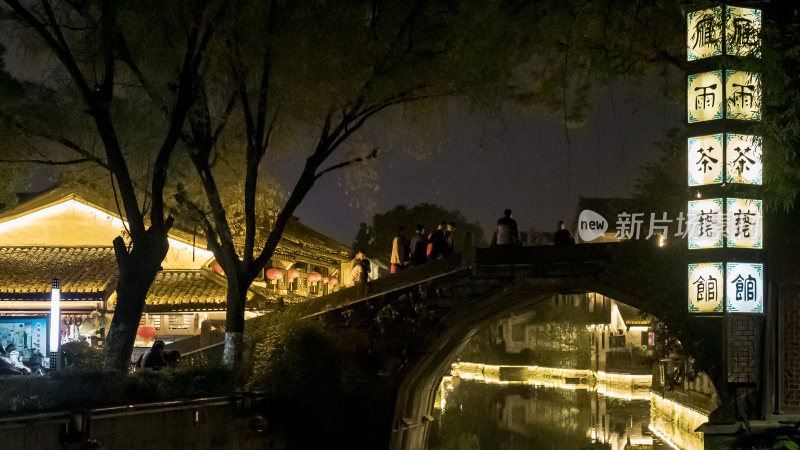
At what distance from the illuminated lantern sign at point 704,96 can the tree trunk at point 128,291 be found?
25.5ft

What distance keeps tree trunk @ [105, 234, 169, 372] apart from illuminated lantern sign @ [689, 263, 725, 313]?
7.64 m

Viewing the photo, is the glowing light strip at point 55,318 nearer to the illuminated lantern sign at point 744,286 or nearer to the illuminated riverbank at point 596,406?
the illuminated lantern sign at point 744,286

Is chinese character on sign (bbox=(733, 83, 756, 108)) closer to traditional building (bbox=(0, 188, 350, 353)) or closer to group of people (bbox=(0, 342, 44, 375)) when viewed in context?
group of people (bbox=(0, 342, 44, 375))

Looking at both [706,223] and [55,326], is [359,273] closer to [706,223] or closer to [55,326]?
[55,326]

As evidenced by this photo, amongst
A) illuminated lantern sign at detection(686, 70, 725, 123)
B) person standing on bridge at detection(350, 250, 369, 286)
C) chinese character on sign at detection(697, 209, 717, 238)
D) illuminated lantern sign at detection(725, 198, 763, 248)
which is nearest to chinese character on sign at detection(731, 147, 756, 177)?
illuminated lantern sign at detection(725, 198, 763, 248)

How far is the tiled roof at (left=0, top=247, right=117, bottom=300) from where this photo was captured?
70.2 feet

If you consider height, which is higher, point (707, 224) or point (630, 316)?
point (707, 224)

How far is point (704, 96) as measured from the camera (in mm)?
12102

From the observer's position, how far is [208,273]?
2317cm

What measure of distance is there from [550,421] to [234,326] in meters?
13.8

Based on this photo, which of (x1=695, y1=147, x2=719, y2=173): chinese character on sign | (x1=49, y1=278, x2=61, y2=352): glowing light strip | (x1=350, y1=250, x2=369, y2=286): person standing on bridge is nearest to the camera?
(x1=695, y1=147, x2=719, y2=173): chinese character on sign

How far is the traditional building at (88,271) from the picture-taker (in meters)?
21.5

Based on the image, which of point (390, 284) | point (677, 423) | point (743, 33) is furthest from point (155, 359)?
point (677, 423)

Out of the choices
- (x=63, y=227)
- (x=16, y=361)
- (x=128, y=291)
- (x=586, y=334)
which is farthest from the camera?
(x=586, y=334)
